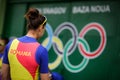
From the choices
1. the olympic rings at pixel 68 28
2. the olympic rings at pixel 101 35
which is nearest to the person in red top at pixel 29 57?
the olympic rings at pixel 101 35

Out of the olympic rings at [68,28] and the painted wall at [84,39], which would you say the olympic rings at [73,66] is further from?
the olympic rings at [68,28]

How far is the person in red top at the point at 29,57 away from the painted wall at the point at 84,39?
3.16 m

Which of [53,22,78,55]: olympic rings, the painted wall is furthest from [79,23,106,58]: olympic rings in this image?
[53,22,78,55]: olympic rings

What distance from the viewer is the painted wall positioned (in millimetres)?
6496

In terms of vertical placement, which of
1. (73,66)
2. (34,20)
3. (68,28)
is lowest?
(73,66)

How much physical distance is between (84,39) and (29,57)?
12.0 ft

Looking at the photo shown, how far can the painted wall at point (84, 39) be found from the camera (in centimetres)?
650

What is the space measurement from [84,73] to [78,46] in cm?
57

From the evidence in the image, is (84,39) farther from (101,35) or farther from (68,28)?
(68,28)

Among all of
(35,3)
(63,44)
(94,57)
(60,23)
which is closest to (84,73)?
(94,57)

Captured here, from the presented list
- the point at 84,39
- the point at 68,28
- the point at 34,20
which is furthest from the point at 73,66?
the point at 34,20

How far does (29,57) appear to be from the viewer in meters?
3.40

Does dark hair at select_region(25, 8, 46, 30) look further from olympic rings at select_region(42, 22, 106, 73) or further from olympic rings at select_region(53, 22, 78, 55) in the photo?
olympic rings at select_region(53, 22, 78, 55)

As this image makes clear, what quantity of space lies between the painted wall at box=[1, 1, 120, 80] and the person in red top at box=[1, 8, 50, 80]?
316 cm
